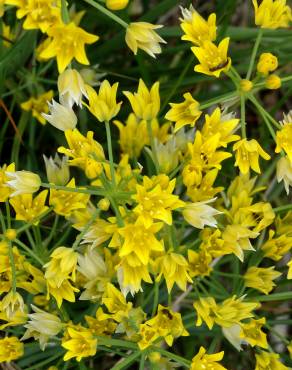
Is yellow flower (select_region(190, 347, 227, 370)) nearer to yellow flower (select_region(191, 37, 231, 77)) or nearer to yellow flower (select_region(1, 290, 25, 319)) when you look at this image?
yellow flower (select_region(1, 290, 25, 319))

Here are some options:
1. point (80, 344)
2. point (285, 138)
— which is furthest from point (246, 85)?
point (80, 344)

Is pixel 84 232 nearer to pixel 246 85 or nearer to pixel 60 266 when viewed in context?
pixel 60 266

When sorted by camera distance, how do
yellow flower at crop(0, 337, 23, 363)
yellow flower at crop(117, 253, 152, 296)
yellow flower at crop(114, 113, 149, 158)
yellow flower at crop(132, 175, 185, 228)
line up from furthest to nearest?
yellow flower at crop(114, 113, 149, 158) → yellow flower at crop(0, 337, 23, 363) → yellow flower at crop(117, 253, 152, 296) → yellow flower at crop(132, 175, 185, 228)

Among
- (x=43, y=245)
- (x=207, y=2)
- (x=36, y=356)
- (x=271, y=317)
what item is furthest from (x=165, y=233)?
(x=207, y=2)

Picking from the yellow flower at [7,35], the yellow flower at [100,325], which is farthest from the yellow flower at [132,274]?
the yellow flower at [7,35]

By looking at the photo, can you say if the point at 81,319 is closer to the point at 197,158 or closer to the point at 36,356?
the point at 36,356

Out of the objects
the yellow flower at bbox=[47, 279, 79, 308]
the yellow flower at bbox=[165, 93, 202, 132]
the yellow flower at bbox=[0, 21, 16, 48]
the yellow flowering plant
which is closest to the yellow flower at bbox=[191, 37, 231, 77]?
the yellow flowering plant
